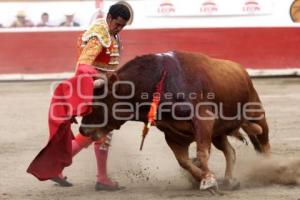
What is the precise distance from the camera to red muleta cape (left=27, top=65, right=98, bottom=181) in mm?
4461

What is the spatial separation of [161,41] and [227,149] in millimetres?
7168

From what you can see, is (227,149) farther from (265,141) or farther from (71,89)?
(71,89)

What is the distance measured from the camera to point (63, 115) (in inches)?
179

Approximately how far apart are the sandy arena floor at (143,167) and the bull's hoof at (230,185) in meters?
0.05

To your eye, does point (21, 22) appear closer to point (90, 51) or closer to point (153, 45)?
point (153, 45)

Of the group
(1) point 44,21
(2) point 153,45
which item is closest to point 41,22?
(1) point 44,21

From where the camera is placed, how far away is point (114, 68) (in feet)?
15.9

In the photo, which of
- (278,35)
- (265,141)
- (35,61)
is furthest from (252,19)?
(265,141)

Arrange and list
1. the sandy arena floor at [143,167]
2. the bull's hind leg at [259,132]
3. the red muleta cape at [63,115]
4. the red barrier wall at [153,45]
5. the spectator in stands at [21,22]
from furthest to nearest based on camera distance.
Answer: the spectator in stands at [21,22]
the red barrier wall at [153,45]
the bull's hind leg at [259,132]
the sandy arena floor at [143,167]
the red muleta cape at [63,115]

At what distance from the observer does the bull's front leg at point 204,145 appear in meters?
4.52

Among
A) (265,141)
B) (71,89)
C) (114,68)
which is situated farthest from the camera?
(265,141)

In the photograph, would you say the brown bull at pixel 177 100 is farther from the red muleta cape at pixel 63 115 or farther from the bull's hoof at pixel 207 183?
the red muleta cape at pixel 63 115

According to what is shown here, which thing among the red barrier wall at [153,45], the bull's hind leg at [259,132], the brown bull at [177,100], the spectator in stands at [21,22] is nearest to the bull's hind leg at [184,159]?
the brown bull at [177,100]

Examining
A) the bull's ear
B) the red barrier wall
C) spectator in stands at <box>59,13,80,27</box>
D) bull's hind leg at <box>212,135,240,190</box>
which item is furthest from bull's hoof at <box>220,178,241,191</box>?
spectator in stands at <box>59,13,80,27</box>
